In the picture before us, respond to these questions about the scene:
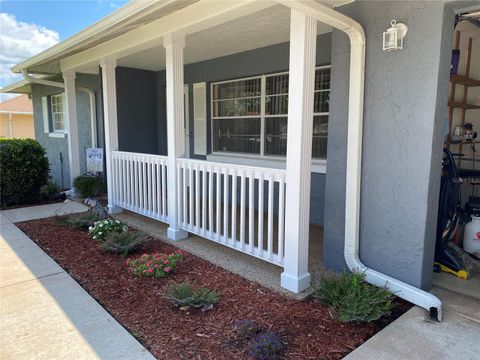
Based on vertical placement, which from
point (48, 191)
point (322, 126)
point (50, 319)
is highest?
point (322, 126)

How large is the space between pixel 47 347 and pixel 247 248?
2.07m

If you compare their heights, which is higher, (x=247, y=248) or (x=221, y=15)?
(x=221, y=15)

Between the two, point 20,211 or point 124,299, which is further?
point 20,211

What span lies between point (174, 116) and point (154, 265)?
78.5 inches

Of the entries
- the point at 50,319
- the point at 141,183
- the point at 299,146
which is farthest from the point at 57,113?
the point at 299,146

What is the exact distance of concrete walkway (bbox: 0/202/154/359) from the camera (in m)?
2.44

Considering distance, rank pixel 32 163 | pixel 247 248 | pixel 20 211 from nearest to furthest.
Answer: pixel 247 248, pixel 20 211, pixel 32 163

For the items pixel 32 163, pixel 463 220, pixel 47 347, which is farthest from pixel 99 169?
pixel 463 220

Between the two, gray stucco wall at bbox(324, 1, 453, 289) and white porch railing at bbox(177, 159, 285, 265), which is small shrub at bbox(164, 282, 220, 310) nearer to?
white porch railing at bbox(177, 159, 285, 265)

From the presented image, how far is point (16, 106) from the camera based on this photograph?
24.7 meters

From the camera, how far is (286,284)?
10.9 ft

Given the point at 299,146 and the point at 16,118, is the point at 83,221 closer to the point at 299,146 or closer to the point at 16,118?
the point at 299,146

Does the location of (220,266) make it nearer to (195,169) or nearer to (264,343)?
(195,169)

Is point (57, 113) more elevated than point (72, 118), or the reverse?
point (57, 113)
